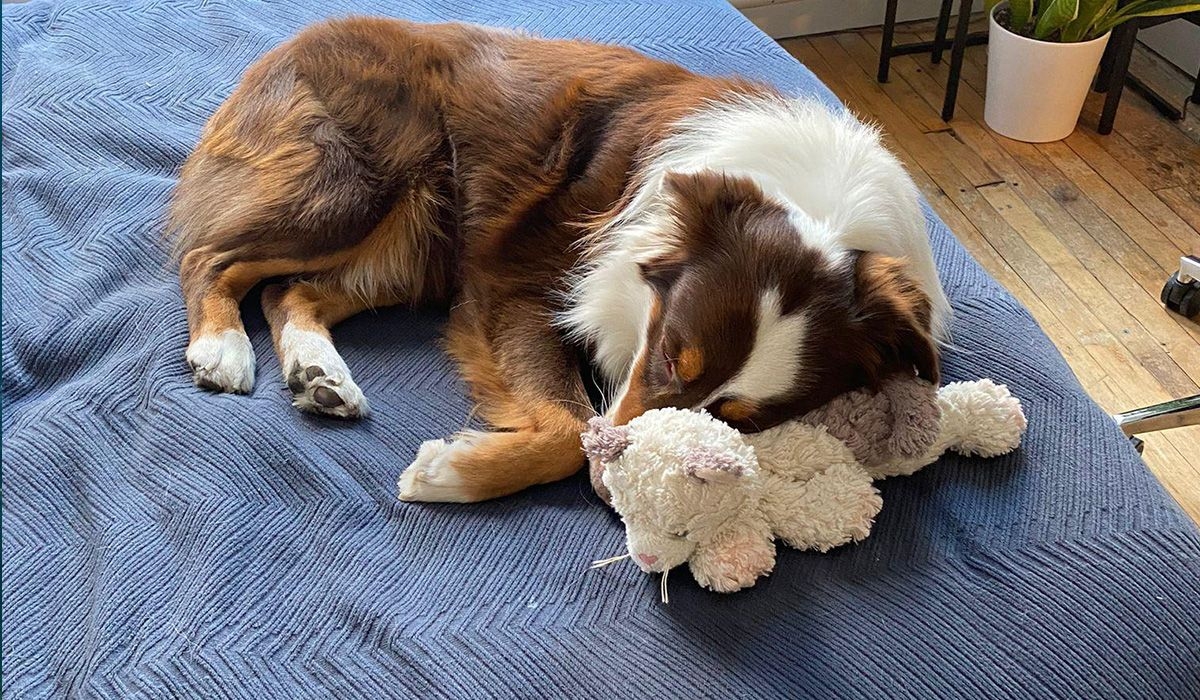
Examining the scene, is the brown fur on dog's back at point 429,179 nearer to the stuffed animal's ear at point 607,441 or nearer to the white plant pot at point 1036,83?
the stuffed animal's ear at point 607,441

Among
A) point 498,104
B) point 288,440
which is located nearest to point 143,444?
point 288,440

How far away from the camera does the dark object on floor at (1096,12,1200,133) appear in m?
3.58

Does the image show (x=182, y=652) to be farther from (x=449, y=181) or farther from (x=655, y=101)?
(x=655, y=101)

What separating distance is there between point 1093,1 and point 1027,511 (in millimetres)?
2376

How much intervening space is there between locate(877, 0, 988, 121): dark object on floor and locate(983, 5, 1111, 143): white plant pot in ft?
0.35

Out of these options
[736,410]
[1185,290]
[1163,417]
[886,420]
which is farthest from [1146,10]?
[736,410]

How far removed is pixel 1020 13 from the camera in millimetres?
3516

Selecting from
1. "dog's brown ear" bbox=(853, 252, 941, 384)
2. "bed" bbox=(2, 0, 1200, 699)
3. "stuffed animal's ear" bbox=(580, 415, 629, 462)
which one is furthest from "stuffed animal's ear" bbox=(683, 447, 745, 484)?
"dog's brown ear" bbox=(853, 252, 941, 384)

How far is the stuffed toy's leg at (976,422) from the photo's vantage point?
1.67m

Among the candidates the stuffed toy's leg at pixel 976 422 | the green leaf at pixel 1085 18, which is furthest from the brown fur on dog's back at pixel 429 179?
the green leaf at pixel 1085 18

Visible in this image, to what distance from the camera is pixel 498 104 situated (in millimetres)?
2166

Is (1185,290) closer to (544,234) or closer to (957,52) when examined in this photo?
(957,52)

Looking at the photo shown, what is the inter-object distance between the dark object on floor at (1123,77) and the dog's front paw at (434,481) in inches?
119

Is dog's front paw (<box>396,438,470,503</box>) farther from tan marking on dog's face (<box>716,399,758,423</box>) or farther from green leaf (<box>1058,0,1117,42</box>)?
green leaf (<box>1058,0,1117,42</box>)
